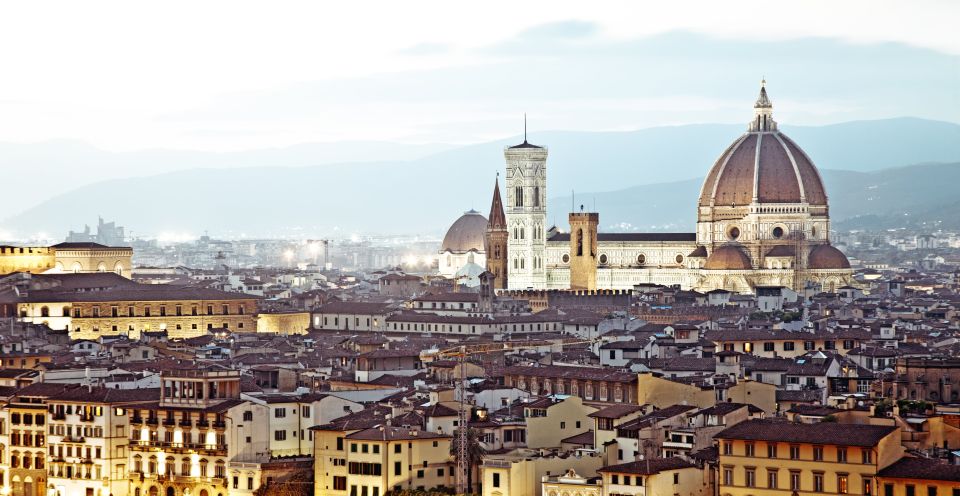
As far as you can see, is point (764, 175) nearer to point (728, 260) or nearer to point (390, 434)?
point (728, 260)

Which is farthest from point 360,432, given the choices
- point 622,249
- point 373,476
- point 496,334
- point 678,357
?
point 622,249

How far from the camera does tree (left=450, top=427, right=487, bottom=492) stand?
56719mm

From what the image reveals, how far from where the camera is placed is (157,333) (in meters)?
108

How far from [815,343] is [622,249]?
90016 millimetres

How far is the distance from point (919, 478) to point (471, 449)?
44.2 ft

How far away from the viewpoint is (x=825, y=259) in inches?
6378

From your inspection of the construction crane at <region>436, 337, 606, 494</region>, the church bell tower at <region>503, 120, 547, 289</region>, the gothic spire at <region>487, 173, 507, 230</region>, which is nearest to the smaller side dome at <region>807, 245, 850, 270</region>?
the church bell tower at <region>503, 120, 547, 289</region>

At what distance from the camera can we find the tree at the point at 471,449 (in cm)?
5672

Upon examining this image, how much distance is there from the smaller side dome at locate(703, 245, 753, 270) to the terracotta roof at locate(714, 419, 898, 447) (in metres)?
110

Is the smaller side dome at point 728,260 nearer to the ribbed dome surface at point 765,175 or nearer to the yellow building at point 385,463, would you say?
the ribbed dome surface at point 765,175

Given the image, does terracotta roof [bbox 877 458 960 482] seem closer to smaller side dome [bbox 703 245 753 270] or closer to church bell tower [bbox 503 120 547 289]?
smaller side dome [bbox 703 245 753 270]

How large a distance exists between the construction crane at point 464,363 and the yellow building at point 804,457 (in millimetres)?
7315

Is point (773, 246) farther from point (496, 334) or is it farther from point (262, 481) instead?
point (262, 481)

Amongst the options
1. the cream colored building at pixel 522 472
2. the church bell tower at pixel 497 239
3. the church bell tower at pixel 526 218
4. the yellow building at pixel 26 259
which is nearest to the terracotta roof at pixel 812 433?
the cream colored building at pixel 522 472
